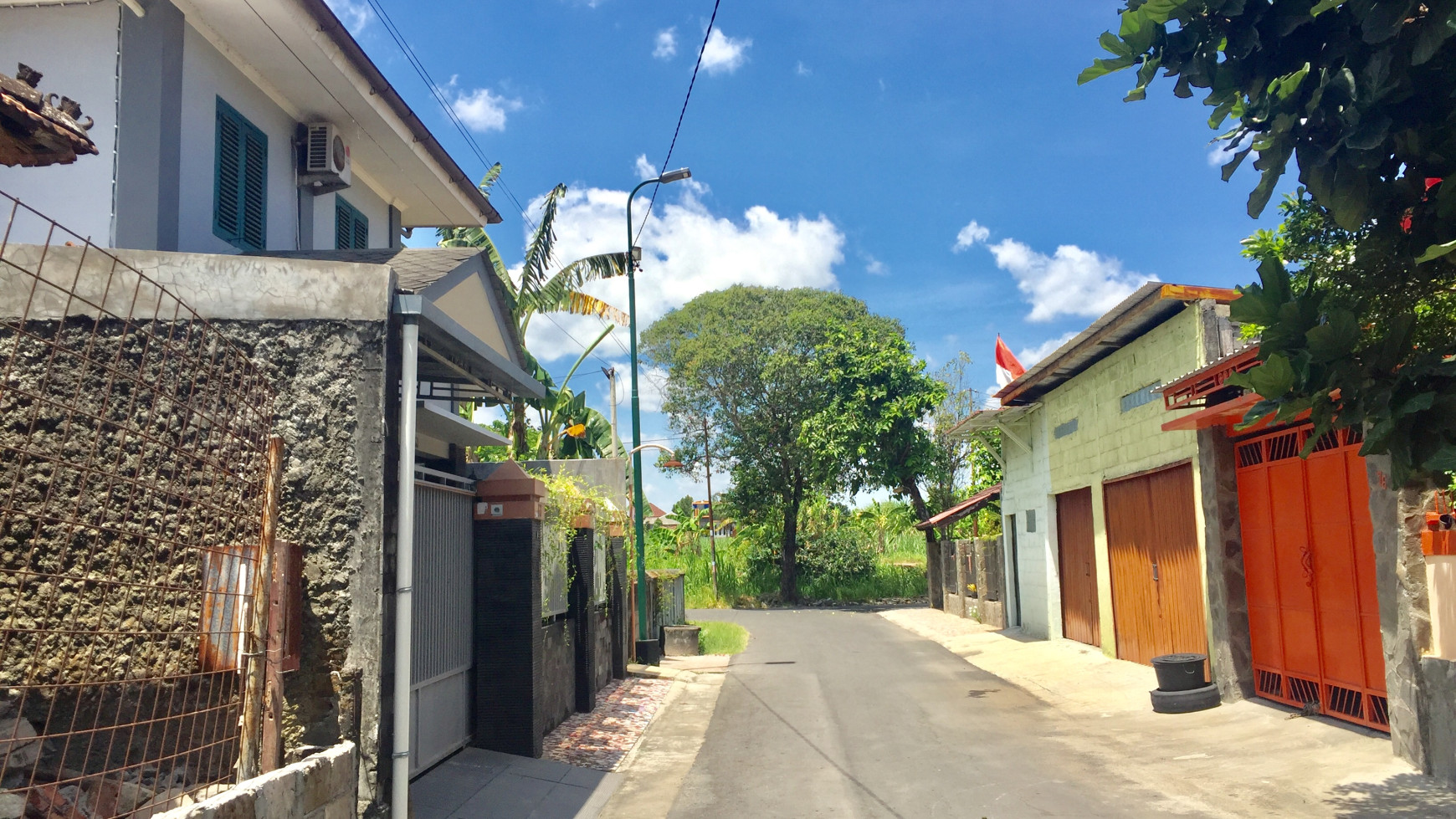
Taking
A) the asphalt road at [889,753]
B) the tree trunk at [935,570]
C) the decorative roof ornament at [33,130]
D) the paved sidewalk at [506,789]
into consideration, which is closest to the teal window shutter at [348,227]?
the paved sidewalk at [506,789]

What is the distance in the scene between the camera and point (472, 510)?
977 cm

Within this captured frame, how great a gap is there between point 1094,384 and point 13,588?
49.2ft

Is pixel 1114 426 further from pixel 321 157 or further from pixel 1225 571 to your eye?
pixel 321 157

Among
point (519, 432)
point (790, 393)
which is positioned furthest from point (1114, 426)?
point (790, 393)

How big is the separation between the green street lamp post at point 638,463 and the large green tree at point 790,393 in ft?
46.6

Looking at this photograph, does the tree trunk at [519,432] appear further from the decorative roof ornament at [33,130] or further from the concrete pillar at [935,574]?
the decorative roof ornament at [33,130]

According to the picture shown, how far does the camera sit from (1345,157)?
466 centimetres

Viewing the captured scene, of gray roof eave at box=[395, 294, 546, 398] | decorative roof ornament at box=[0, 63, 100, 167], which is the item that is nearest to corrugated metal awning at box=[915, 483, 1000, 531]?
gray roof eave at box=[395, 294, 546, 398]

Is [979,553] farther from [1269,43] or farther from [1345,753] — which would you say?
[1269,43]

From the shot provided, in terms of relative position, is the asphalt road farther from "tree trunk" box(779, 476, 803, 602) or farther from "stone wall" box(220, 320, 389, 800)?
"tree trunk" box(779, 476, 803, 602)

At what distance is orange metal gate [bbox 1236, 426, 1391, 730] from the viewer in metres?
8.73

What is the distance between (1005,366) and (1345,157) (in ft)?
60.6

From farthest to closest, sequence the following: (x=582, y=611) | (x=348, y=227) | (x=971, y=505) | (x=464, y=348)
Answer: (x=971, y=505), (x=582, y=611), (x=348, y=227), (x=464, y=348)

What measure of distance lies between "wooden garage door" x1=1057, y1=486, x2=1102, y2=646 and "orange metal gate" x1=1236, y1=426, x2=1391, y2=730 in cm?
613
